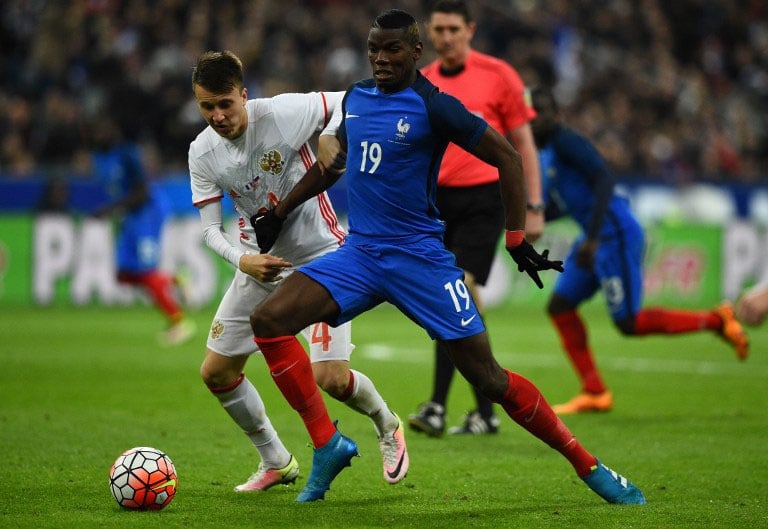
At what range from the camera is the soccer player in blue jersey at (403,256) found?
5777 millimetres

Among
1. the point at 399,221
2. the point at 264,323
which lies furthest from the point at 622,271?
the point at 264,323

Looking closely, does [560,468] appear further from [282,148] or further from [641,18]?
[641,18]

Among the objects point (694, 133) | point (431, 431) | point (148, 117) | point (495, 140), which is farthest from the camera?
point (694, 133)

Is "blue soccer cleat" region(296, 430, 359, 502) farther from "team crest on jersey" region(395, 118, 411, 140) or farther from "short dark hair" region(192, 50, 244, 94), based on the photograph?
"short dark hair" region(192, 50, 244, 94)

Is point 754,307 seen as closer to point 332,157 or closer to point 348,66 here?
point 332,157

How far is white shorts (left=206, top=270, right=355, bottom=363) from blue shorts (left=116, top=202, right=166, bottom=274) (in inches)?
343

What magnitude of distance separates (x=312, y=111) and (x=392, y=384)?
5.39 meters

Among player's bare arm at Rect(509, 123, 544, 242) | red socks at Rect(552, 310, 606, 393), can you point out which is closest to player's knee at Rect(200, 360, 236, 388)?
player's bare arm at Rect(509, 123, 544, 242)

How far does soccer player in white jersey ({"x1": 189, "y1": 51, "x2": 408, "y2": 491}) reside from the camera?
6.32 meters

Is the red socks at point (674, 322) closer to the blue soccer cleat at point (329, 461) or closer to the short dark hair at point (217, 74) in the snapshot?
the blue soccer cleat at point (329, 461)

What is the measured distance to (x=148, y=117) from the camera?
69.3 feet

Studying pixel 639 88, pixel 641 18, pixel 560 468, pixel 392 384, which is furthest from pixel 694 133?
pixel 560 468

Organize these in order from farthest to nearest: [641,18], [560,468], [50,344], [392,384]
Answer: [641,18], [50,344], [392,384], [560,468]

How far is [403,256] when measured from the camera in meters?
5.92
